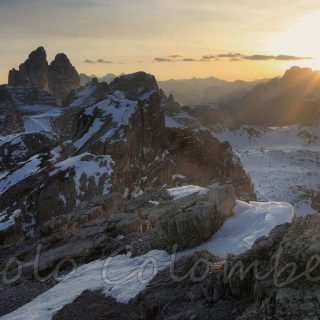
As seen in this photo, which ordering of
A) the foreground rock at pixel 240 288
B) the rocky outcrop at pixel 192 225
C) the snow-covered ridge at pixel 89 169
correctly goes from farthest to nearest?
the snow-covered ridge at pixel 89 169 → the rocky outcrop at pixel 192 225 → the foreground rock at pixel 240 288

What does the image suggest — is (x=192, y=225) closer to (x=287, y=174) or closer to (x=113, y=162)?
(x=113, y=162)

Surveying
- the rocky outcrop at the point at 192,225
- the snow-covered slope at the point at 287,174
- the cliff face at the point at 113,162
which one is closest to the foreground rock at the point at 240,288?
the rocky outcrop at the point at 192,225

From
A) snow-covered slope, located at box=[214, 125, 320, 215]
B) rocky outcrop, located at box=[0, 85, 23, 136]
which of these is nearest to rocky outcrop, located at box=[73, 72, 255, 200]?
snow-covered slope, located at box=[214, 125, 320, 215]

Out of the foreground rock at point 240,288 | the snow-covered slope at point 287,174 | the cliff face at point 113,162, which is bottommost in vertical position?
the snow-covered slope at point 287,174

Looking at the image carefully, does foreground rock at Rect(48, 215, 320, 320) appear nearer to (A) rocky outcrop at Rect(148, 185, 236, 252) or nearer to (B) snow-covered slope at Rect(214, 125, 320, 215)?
(A) rocky outcrop at Rect(148, 185, 236, 252)

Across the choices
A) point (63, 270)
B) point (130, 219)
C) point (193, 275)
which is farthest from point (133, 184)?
point (193, 275)

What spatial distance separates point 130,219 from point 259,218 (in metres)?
9.86

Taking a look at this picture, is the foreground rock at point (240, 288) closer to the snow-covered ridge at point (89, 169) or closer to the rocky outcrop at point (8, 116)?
the snow-covered ridge at point (89, 169)

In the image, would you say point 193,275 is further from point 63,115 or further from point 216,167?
point 63,115

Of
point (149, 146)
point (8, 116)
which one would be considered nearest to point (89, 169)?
point (149, 146)

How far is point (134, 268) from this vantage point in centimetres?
2188

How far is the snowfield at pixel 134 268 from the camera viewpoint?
787 inches

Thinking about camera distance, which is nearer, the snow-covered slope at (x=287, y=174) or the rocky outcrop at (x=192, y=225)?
the rocky outcrop at (x=192, y=225)

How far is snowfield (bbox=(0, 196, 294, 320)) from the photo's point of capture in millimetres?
19978
